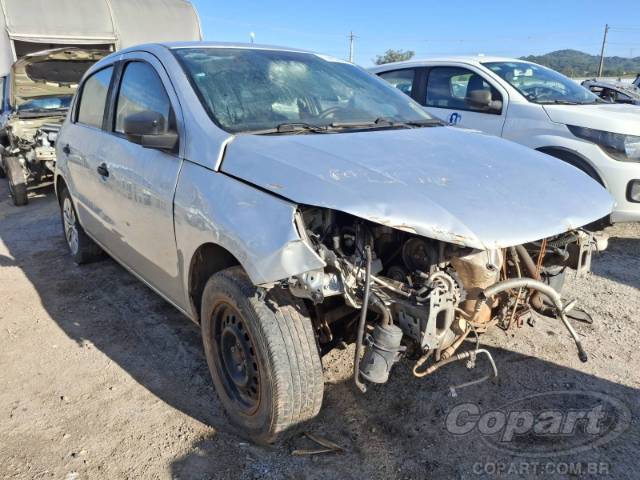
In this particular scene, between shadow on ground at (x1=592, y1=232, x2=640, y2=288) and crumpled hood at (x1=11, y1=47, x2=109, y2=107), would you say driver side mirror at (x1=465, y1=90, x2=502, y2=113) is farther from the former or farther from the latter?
crumpled hood at (x1=11, y1=47, x2=109, y2=107)

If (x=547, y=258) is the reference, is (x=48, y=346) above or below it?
below

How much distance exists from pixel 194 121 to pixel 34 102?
7253 millimetres

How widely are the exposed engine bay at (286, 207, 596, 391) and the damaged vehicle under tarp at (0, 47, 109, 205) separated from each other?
6.91m

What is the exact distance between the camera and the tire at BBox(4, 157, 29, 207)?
752 centimetres

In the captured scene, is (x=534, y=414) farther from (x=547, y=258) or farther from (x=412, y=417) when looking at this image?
(x=547, y=258)

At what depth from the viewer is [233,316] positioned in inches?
96.6

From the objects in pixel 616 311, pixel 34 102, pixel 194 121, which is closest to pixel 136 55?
pixel 194 121

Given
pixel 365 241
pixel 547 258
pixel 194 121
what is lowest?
pixel 547 258

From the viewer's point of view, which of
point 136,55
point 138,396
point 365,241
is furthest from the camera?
point 136,55

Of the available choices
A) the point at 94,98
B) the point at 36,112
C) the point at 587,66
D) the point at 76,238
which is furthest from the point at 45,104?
the point at 587,66

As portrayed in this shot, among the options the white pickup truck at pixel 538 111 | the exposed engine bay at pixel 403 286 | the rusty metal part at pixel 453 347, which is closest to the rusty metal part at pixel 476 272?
the exposed engine bay at pixel 403 286

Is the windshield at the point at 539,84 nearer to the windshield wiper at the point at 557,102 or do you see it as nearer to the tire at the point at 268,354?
the windshield wiper at the point at 557,102

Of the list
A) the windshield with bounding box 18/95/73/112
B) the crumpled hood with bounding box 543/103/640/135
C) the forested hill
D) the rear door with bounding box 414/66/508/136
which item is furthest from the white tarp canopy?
the forested hill

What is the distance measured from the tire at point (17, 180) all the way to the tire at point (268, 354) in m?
6.43
